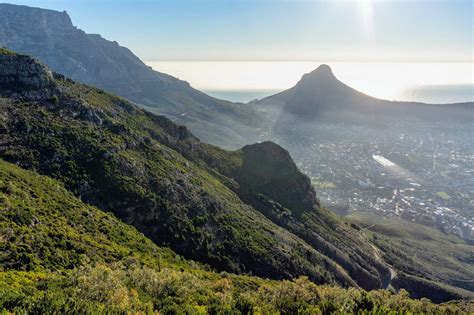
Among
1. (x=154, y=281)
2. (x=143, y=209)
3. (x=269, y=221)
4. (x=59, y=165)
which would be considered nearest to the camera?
(x=154, y=281)

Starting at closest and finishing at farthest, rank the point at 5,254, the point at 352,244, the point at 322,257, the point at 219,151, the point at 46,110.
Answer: the point at 5,254 < the point at 46,110 < the point at 322,257 < the point at 352,244 < the point at 219,151

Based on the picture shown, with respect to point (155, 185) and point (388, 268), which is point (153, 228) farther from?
point (388, 268)

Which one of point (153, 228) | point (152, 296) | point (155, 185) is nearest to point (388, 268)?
point (153, 228)

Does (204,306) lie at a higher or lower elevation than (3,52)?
lower

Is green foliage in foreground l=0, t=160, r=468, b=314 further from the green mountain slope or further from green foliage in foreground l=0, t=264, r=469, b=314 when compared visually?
the green mountain slope

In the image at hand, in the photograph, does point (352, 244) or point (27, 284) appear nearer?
point (27, 284)

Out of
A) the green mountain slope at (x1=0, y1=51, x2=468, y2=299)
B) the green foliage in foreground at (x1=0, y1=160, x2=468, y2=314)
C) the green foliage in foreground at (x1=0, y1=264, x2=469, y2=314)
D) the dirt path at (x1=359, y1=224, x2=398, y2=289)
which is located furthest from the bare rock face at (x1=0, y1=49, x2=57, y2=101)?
the dirt path at (x1=359, y1=224, x2=398, y2=289)


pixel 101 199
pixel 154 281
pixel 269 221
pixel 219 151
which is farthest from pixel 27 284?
pixel 219 151

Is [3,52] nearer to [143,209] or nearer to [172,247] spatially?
[143,209]
